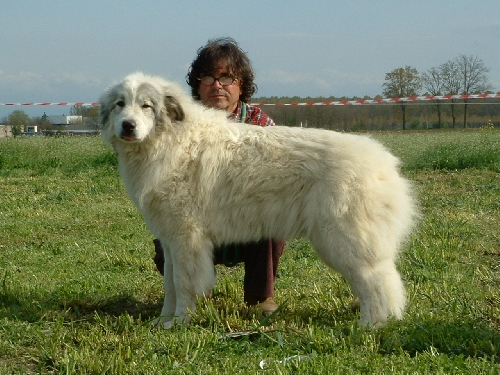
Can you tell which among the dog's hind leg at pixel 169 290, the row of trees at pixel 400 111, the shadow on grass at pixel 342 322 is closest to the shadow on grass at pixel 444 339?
the shadow on grass at pixel 342 322

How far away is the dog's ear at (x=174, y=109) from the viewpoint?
4.30 metres

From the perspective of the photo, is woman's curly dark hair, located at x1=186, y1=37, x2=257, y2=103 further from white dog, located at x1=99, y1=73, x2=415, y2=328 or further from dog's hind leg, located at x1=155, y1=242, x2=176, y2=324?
dog's hind leg, located at x1=155, y1=242, x2=176, y2=324

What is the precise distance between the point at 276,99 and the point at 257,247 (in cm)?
1310

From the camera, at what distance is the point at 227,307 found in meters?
4.36

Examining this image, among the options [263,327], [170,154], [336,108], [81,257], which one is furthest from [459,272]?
[336,108]

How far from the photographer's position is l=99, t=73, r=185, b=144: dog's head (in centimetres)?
411

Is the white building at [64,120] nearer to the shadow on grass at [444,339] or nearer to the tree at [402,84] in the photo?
the tree at [402,84]

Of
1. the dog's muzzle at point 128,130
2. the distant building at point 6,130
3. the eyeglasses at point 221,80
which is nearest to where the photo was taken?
the dog's muzzle at point 128,130

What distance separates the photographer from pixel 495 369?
3.04 m

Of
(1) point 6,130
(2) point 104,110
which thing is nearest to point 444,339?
(2) point 104,110

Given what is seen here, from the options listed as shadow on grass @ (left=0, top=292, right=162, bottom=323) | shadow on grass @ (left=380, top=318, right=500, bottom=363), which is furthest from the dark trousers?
shadow on grass @ (left=380, top=318, right=500, bottom=363)

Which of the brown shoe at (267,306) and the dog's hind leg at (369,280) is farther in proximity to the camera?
the brown shoe at (267,306)

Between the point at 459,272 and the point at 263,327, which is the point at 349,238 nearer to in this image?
the point at 263,327

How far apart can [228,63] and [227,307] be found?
190cm
